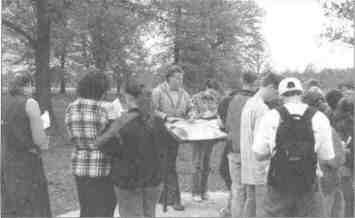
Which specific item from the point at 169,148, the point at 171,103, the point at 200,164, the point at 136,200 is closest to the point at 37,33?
A: the point at 200,164

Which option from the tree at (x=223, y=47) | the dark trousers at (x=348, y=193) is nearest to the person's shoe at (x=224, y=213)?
the dark trousers at (x=348, y=193)

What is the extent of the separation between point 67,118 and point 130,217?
3.42 feet

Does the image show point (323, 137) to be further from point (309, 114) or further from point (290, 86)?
point (290, 86)

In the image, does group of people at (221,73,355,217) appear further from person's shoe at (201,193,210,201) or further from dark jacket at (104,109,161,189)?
person's shoe at (201,193,210,201)

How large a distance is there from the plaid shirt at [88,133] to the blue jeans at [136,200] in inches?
16.6

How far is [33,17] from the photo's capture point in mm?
18469

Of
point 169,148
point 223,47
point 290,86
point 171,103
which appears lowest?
point 169,148

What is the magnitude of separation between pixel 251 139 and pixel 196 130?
1.32m

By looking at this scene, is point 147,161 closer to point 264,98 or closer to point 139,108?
point 139,108

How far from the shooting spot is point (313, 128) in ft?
12.8

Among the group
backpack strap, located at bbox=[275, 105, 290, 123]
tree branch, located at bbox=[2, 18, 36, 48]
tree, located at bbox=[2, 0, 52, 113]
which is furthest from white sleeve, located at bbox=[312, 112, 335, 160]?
tree branch, located at bbox=[2, 18, 36, 48]

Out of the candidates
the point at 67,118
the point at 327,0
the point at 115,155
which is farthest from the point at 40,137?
the point at 327,0

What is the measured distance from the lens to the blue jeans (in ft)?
13.9

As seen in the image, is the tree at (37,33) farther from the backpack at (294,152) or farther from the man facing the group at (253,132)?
the backpack at (294,152)
